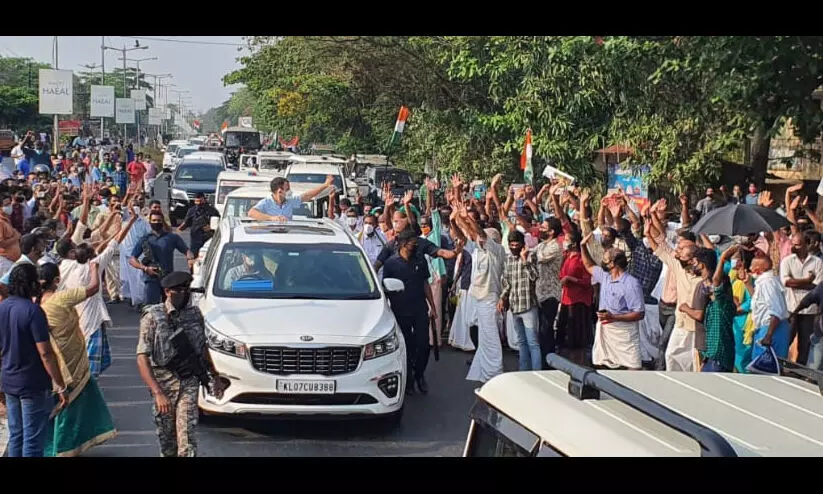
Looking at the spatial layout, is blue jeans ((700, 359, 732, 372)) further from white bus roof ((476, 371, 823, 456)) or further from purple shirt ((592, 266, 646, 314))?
white bus roof ((476, 371, 823, 456))

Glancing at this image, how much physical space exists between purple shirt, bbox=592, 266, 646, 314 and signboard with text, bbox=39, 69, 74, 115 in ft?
111

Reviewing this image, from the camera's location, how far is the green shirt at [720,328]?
909 centimetres

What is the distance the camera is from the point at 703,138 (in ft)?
67.3

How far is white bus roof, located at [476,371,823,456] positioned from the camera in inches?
114

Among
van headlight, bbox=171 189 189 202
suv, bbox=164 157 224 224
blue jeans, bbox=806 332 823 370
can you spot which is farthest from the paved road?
suv, bbox=164 157 224 224

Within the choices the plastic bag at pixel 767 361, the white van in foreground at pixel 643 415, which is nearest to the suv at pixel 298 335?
the plastic bag at pixel 767 361

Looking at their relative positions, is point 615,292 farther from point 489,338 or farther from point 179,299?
point 179,299

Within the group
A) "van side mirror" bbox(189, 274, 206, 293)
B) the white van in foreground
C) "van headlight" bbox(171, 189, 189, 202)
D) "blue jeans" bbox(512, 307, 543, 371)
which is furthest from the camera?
"van headlight" bbox(171, 189, 189, 202)

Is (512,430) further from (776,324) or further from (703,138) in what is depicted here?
(703,138)

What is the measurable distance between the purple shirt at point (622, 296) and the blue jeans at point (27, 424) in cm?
479

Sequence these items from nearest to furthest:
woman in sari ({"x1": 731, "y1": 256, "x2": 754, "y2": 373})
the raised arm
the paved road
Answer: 1. the paved road
2. woman in sari ({"x1": 731, "y1": 256, "x2": 754, "y2": 373})
3. the raised arm

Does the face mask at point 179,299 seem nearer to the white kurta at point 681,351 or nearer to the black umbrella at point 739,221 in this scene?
the white kurta at point 681,351

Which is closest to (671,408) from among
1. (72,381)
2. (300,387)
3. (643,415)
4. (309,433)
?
(643,415)

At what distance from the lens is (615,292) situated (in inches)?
387
